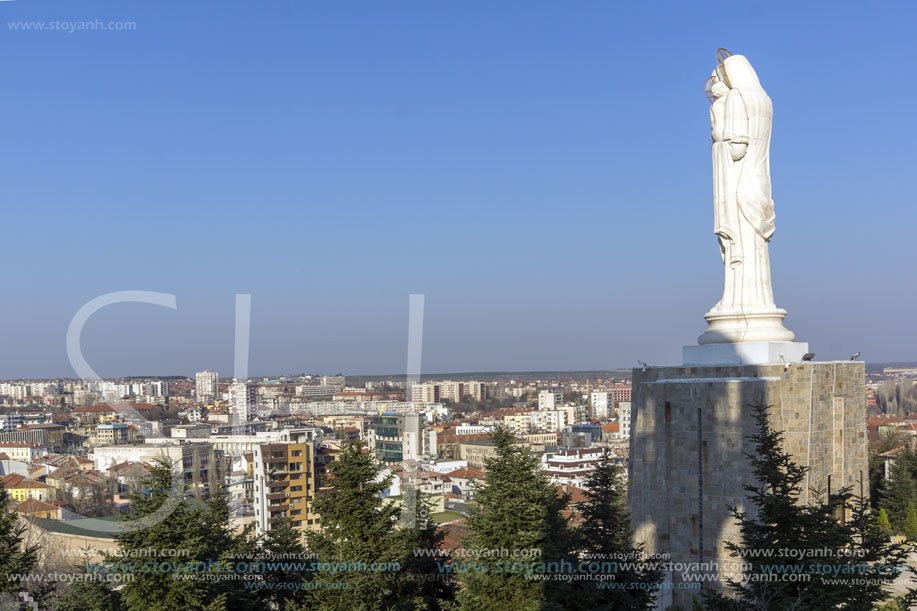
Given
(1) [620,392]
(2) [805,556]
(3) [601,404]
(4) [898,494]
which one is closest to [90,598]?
(2) [805,556]

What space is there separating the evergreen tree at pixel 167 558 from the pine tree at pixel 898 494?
1435 centimetres

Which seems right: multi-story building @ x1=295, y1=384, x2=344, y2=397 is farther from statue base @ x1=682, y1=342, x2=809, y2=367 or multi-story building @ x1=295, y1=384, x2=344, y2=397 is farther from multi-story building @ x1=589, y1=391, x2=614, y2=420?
statue base @ x1=682, y1=342, x2=809, y2=367

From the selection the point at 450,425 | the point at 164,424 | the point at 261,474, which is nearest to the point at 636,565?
the point at 261,474

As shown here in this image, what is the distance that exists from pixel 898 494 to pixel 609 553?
12.0m

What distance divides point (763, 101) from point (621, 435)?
77.0 meters

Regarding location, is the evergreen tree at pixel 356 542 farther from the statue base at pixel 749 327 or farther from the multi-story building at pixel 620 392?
the multi-story building at pixel 620 392

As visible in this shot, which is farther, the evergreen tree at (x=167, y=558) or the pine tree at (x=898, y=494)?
the pine tree at (x=898, y=494)

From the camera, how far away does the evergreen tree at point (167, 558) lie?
8039mm

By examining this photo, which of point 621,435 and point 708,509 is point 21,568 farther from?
point 621,435

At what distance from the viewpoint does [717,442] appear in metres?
9.18

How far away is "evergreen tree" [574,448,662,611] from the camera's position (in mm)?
8133

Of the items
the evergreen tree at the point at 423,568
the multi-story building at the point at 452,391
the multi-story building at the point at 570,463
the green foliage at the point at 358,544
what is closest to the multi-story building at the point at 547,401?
the multi-story building at the point at 452,391

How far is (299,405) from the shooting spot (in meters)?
94.4

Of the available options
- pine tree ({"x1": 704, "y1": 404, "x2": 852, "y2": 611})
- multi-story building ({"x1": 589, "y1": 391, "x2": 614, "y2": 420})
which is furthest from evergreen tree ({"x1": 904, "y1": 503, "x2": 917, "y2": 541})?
multi-story building ({"x1": 589, "y1": 391, "x2": 614, "y2": 420})
